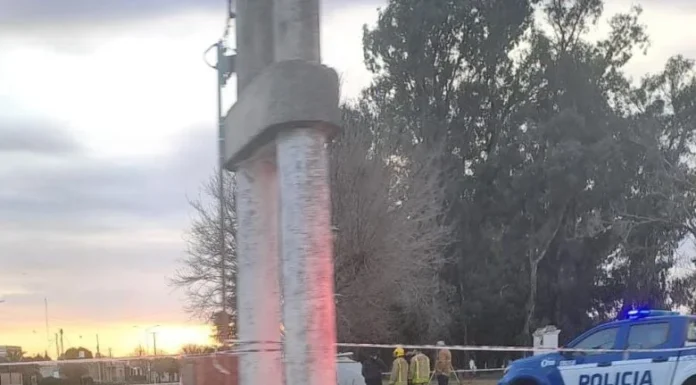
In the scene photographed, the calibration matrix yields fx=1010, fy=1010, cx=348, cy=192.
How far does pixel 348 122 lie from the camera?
38.0 metres

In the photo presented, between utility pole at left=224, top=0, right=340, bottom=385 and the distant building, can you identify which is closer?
utility pole at left=224, top=0, right=340, bottom=385

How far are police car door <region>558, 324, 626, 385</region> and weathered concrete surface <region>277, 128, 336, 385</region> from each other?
8826 mm

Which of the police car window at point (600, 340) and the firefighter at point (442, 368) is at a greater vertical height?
the police car window at point (600, 340)

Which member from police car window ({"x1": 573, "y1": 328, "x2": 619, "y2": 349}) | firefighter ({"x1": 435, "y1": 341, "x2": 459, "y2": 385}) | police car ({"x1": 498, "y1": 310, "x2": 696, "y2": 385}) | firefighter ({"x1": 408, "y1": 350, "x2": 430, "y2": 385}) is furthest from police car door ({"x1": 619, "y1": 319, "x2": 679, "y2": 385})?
firefighter ({"x1": 435, "y1": 341, "x2": 459, "y2": 385})

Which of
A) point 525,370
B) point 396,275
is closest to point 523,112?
point 396,275

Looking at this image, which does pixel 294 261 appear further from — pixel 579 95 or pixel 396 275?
pixel 579 95

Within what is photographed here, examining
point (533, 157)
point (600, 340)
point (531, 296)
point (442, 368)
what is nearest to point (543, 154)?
point (533, 157)

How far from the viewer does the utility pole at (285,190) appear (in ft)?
21.4

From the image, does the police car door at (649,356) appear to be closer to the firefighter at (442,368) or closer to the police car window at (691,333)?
the police car window at (691,333)

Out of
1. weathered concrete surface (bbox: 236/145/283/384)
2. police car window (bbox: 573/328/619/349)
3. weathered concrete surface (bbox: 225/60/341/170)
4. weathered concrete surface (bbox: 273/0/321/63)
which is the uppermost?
weathered concrete surface (bbox: 273/0/321/63)

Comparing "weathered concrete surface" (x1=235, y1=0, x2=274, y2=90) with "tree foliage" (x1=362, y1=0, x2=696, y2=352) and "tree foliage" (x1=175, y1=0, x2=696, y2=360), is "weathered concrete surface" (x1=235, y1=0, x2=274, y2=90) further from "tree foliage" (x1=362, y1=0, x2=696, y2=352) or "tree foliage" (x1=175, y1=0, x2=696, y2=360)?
"tree foliage" (x1=362, y1=0, x2=696, y2=352)

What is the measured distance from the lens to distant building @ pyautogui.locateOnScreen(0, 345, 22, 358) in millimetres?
25745

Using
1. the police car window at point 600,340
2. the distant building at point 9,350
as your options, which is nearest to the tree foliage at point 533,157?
the distant building at point 9,350

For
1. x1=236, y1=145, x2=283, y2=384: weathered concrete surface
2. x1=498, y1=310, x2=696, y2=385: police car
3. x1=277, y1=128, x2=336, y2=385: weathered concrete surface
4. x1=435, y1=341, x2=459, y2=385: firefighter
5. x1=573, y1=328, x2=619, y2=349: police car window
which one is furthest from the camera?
x1=435, y1=341, x2=459, y2=385: firefighter
